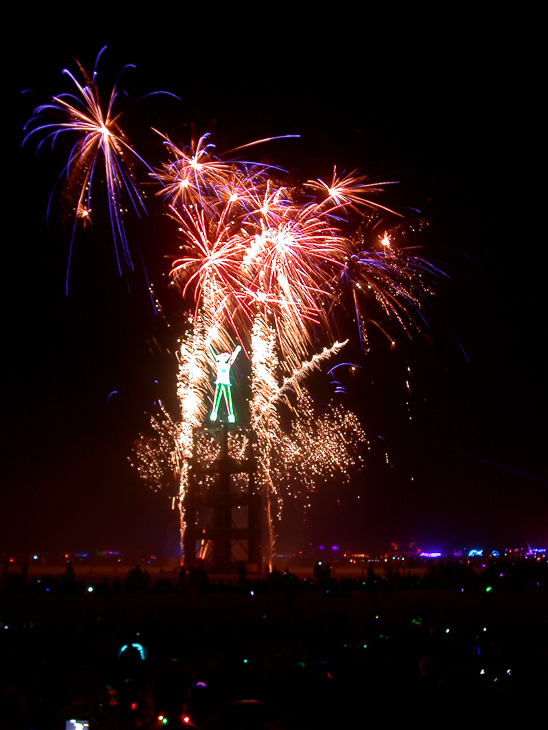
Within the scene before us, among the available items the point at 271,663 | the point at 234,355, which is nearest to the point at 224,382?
the point at 234,355

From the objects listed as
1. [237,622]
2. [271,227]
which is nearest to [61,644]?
[237,622]

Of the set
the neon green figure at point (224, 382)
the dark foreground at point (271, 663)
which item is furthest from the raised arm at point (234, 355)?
the dark foreground at point (271, 663)

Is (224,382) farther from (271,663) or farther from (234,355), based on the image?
(271,663)

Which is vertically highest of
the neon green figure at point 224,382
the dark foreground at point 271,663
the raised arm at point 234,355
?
the raised arm at point 234,355

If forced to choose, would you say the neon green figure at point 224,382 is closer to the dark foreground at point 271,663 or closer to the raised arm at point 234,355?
the raised arm at point 234,355

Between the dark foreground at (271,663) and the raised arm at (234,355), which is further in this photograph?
the raised arm at (234,355)

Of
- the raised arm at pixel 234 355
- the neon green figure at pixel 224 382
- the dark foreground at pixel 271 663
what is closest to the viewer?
the dark foreground at pixel 271 663

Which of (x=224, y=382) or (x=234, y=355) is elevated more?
(x=234, y=355)
